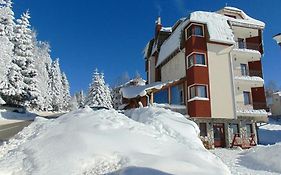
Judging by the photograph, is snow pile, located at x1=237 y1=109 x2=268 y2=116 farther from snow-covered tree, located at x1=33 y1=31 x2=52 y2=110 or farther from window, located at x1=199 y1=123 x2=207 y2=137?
snow-covered tree, located at x1=33 y1=31 x2=52 y2=110

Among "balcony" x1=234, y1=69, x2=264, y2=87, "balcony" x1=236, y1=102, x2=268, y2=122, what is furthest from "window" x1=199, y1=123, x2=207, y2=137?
"balcony" x1=234, y1=69, x2=264, y2=87

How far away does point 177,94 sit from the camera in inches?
1136

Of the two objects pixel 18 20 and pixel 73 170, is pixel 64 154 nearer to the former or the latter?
pixel 73 170

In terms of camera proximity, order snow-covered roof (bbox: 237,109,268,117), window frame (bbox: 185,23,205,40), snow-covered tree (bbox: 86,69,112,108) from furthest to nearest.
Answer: snow-covered tree (bbox: 86,69,112,108), window frame (bbox: 185,23,205,40), snow-covered roof (bbox: 237,109,268,117)

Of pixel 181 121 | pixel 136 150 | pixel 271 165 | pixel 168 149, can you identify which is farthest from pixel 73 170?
pixel 271 165

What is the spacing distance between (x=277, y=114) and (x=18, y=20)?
48784mm

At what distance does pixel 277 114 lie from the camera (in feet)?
205

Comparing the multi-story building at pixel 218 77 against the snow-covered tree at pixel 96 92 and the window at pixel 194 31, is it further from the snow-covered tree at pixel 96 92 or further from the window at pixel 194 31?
the snow-covered tree at pixel 96 92

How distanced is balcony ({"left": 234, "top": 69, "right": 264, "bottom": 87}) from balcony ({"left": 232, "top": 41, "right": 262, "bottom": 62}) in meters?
1.35

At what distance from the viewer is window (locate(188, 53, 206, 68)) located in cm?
2760

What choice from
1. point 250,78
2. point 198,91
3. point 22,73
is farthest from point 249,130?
point 22,73

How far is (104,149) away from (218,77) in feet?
62.5

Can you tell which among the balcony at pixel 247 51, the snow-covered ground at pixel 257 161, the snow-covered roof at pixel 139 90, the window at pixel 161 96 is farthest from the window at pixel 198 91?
the snow-covered ground at pixel 257 161

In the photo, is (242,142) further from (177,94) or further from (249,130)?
(177,94)
